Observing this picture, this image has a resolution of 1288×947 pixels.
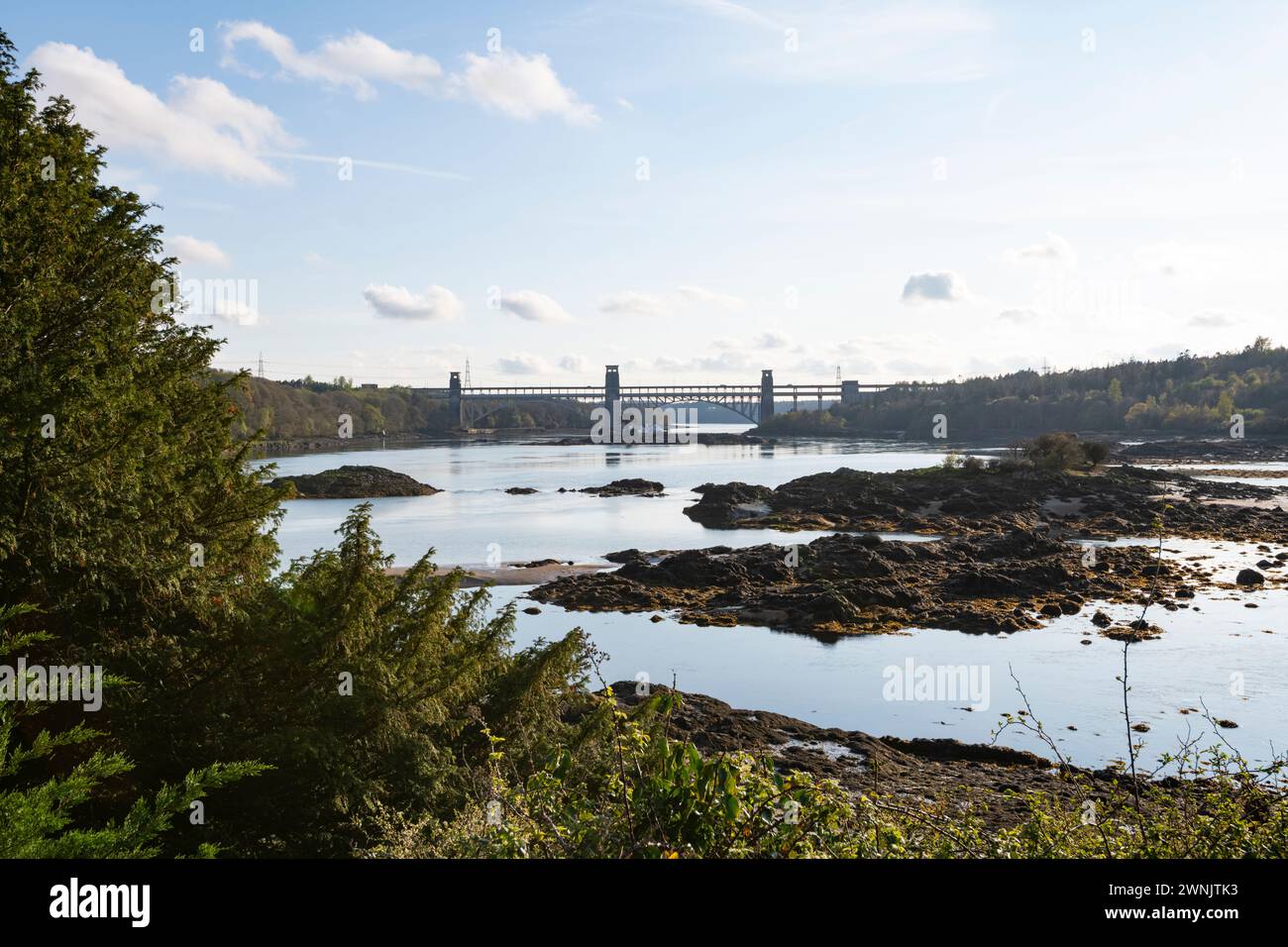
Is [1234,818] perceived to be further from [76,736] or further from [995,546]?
[995,546]

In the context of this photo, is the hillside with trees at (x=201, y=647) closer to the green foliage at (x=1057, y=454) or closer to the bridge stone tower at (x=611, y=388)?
the green foliage at (x=1057, y=454)

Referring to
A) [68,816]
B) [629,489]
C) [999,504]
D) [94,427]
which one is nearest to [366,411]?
[629,489]

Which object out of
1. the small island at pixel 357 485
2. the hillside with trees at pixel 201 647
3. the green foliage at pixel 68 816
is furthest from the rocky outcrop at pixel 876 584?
the small island at pixel 357 485

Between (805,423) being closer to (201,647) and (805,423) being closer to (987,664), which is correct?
(987,664)

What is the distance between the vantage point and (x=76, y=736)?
7055 millimetres

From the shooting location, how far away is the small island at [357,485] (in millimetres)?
70125

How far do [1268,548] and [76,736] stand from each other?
4194 cm

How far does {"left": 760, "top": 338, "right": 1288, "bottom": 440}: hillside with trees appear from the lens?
12962 cm

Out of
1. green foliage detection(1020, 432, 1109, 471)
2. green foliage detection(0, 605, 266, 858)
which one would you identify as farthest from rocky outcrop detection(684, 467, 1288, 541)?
green foliage detection(0, 605, 266, 858)

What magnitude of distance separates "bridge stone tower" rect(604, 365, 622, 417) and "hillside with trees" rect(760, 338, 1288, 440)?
28839 millimetres

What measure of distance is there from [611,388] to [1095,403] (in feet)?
256

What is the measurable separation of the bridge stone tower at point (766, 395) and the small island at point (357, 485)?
107 meters

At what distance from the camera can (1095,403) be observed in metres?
146

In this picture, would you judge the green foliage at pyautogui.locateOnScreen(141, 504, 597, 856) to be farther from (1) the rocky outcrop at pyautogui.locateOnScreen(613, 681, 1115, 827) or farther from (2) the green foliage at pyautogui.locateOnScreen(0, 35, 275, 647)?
(1) the rocky outcrop at pyautogui.locateOnScreen(613, 681, 1115, 827)
